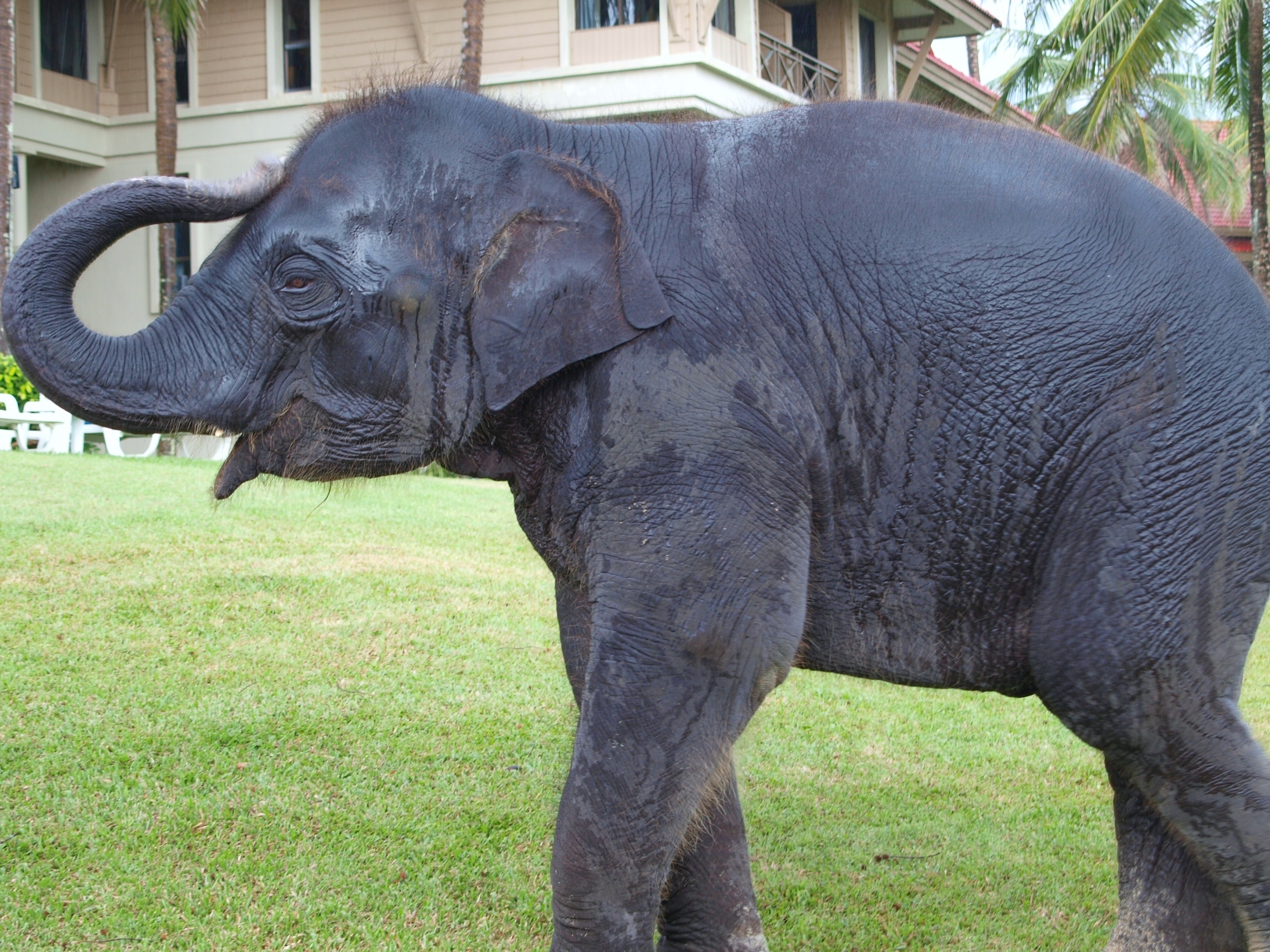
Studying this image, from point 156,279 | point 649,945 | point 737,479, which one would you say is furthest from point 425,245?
point 156,279

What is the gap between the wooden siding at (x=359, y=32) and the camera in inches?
834

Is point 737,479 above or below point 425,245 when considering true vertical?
below

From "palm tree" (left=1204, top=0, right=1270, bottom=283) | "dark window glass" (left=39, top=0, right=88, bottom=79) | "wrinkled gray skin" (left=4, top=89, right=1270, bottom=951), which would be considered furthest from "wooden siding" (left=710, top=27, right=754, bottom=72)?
"wrinkled gray skin" (left=4, top=89, right=1270, bottom=951)

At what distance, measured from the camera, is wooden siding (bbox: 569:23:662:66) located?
63.1ft

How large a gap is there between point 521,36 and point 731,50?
3.18 m

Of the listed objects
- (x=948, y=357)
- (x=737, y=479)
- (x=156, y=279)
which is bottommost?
(x=737, y=479)

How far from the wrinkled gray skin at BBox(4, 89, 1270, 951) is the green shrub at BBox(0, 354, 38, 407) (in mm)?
12580

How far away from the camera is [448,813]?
15.2 feet

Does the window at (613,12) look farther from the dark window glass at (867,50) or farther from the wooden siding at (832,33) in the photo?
the dark window glass at (867,50)

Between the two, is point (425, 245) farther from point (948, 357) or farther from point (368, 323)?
point (948, 357)

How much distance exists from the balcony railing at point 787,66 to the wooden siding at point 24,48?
36.8 feet

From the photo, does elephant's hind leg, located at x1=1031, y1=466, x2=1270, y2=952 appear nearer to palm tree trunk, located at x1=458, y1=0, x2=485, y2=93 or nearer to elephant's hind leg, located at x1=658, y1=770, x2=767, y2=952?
elephant's hind leg, located at x1=658, y1=770, x2=767, y2=952

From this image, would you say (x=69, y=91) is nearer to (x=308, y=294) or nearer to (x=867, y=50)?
(x=867, y=50)

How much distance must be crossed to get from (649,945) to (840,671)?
2.43 feet
